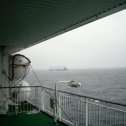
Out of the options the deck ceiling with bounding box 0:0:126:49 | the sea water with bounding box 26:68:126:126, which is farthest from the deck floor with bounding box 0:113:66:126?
the deck ceiling with bounding box 0:0:126:49

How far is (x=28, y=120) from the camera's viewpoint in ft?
25.9

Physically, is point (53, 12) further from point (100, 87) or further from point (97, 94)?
point (100, 87)

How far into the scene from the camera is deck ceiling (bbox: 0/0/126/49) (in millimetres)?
3970

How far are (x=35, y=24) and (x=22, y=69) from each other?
5.18m

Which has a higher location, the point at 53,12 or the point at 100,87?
the point at 53,12

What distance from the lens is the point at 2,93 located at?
30.4 feet

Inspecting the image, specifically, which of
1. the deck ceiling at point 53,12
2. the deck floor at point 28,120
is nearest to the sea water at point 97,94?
the deck floor at point 28,120

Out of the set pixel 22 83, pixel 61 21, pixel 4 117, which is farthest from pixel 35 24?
pixel 22 83

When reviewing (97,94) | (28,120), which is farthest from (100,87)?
(28,120)

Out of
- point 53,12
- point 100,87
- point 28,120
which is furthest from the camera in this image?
point 100,87

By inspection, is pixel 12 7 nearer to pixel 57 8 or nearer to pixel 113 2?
pixel 57 8

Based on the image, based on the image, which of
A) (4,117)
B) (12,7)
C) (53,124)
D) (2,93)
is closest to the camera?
(12,7)

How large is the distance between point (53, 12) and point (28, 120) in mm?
4482

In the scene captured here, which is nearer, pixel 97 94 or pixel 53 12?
pixel 53 12
